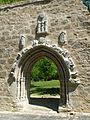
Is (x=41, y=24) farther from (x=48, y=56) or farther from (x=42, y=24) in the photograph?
(x=48, y=56)

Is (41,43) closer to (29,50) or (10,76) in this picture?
(29,50)

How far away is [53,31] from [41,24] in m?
0.55

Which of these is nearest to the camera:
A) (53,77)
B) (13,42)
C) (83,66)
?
(83,66)

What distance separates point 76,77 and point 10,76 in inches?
104

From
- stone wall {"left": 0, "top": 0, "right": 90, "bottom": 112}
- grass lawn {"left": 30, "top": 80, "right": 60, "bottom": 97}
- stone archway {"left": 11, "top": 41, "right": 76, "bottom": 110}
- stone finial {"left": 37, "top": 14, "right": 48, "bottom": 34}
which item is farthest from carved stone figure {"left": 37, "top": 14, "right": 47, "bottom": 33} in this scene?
grass lawn {"left": 30, "top": 80, "right": 60, "bottom": 97}

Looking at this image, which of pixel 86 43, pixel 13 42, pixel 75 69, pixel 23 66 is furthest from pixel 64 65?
pixel 13 42

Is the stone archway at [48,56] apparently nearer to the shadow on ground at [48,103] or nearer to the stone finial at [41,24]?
the stone finial at [41,24]

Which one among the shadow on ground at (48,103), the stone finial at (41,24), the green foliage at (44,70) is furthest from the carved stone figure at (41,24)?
the green foliage at (44,70)

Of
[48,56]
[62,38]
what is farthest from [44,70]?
[62,38]

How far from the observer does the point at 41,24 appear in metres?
8.62

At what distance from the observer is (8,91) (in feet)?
29.6

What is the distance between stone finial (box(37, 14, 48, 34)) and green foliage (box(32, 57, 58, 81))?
1317cm

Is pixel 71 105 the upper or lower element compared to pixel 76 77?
lower

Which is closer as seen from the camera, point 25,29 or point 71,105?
point 71,105
